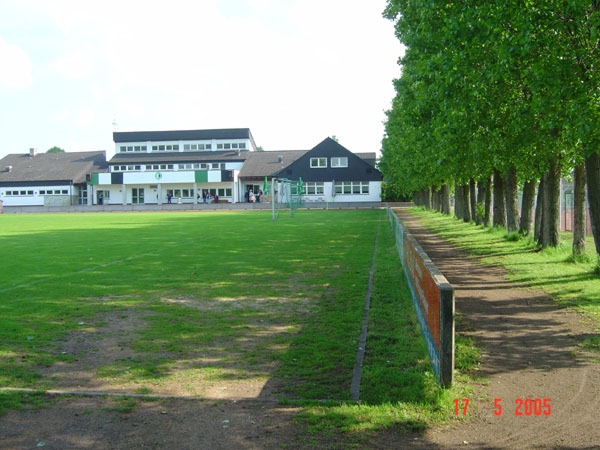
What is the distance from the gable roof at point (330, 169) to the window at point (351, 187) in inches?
20.6

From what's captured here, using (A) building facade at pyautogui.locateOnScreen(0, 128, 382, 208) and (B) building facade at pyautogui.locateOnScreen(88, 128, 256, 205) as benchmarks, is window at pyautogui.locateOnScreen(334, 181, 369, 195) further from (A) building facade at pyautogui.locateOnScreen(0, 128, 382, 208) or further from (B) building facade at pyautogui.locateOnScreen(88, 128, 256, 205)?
(B) building facade at pyautogui.locateOnScreen(88, 128, 256, 205)

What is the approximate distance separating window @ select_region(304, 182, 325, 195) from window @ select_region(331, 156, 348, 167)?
305 cm

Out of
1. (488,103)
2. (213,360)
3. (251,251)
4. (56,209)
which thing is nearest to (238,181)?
(56,209)

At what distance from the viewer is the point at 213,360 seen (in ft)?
24.6

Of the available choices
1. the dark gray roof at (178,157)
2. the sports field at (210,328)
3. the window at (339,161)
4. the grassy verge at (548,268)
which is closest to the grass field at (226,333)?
the sports field at (210,328)

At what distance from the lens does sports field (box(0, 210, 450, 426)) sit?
6527 millimetres

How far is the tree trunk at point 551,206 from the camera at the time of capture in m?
18.1

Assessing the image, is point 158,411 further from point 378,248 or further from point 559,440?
point 378,248

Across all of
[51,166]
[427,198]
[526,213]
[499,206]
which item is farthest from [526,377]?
[51,166]

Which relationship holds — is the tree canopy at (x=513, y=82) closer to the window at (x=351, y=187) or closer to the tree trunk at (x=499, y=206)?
the tree trunk at (x=499, y=206)

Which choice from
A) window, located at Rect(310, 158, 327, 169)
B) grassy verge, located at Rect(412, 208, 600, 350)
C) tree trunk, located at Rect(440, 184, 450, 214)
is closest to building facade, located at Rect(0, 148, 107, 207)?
window, located at Rect(310, 158, 327, 169)

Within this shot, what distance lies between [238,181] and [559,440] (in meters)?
84.2

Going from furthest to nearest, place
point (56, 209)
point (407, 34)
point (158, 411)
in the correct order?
1. point (56, 209)
2. point (407, 34)
3. point (158, 411)

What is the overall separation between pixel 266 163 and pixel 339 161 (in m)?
11.3
